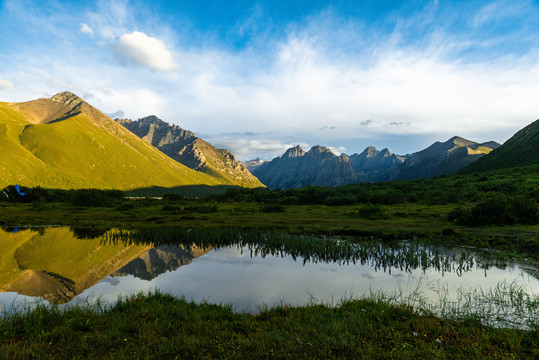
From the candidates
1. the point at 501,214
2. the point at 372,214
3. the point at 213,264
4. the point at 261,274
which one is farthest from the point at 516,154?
the point at 213,264

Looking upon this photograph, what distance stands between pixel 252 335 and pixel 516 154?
502 ft

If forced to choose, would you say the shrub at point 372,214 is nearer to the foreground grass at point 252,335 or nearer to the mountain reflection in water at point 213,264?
the mountain reflection in water at point 213,264

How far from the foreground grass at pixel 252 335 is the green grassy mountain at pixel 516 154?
127284 millimetres

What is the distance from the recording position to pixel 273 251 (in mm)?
24703

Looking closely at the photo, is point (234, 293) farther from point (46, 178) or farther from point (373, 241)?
point (46, 178)

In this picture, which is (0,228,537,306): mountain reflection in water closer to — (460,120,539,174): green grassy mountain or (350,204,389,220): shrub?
(350,204,389,220): shrub

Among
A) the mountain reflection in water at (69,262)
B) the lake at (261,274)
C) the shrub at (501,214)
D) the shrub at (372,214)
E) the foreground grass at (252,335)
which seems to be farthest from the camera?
the shrub at (372,214)

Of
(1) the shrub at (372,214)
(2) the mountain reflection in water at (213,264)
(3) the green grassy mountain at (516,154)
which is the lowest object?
(2) the mountain reflection in water at (213,264)

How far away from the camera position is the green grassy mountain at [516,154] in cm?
10462

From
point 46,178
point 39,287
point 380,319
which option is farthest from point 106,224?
point 46,178

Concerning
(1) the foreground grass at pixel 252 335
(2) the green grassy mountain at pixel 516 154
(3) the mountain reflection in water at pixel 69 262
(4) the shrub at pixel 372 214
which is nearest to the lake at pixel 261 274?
(3) the mountain reflection in water at pixel 69 262

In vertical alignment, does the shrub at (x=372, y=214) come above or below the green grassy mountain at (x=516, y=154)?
below

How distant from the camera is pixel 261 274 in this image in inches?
721

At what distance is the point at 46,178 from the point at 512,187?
220494 millimetres
